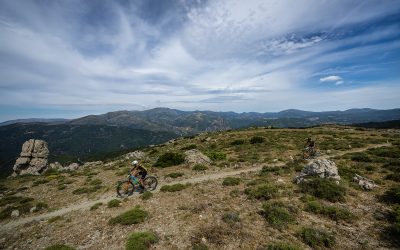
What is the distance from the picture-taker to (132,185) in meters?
19.4

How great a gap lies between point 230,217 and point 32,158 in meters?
67.0

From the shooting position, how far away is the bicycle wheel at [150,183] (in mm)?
19525

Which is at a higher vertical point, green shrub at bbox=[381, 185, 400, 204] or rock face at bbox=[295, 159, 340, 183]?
rock face at bbox=[295, 159, 340, 183]

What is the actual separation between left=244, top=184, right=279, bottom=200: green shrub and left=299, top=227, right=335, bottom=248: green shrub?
4500 mm

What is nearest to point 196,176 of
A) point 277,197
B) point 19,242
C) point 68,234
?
point 277,197

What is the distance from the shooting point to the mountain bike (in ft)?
61.2

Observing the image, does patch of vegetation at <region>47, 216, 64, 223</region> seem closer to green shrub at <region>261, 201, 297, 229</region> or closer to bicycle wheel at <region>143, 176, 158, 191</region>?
bicycle wheel at <region>143, 176, 158, 191</region>

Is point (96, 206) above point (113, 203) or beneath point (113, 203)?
beneath

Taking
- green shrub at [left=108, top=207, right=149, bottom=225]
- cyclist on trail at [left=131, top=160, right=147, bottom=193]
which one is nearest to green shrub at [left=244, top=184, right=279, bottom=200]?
green shrub at [left=108, top=207, right=149, bottom=225]

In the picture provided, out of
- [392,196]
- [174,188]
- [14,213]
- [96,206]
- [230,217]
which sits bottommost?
[14,213]

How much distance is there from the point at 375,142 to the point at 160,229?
134 feet

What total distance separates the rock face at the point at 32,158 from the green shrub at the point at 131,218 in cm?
5430

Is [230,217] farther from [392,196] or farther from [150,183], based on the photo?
[392,196]

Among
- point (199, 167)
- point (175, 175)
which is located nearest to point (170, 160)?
point (199, 167)
